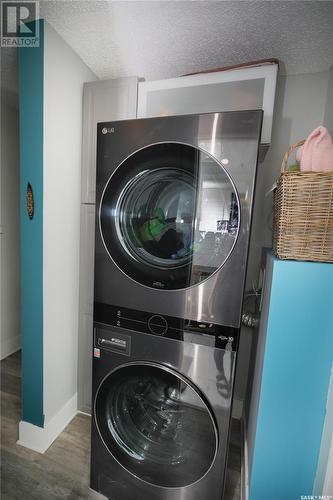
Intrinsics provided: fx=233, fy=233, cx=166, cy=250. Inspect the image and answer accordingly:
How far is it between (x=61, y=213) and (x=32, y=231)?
19cm

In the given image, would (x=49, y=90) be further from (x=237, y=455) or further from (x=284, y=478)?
(x=237, y=455)

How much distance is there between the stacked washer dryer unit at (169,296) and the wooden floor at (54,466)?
0.24 m

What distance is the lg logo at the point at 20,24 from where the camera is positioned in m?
1.07

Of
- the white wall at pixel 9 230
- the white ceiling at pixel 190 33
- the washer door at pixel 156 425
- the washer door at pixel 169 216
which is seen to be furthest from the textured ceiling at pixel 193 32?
the washer door at pixel 156 425

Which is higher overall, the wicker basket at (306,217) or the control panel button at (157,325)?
the wicker basket at (306,217)

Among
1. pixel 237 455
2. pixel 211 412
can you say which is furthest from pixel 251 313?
pixel 237 455

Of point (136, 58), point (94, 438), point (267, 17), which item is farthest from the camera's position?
point (136, 58)

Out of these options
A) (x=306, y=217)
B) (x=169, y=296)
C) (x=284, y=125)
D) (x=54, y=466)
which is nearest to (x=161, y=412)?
(x=169, y=296)

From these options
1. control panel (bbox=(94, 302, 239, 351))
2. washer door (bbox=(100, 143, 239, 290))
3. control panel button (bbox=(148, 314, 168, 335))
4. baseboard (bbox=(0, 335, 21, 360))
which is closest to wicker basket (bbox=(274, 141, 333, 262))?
washer door (bbox=(100, 143, 239, 290))

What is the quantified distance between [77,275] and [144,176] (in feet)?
2.92

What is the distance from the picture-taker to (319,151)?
78 centimetres

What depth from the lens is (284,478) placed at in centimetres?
90

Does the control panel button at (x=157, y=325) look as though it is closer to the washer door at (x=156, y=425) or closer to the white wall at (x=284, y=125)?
the washer door at (x=156, y=425)

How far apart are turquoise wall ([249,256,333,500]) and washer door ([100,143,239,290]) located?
0.82ft
